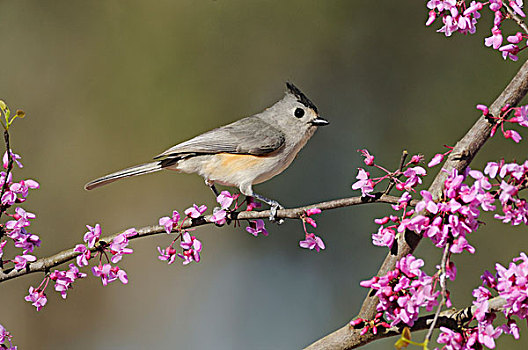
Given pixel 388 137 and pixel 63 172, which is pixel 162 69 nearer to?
pixel 63 172

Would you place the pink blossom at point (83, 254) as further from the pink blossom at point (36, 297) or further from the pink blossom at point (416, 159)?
the pink blossom at point (416, 159)

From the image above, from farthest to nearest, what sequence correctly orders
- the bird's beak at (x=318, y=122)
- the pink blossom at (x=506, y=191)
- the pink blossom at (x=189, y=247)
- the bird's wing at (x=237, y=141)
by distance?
1. the bird's beak at (x=318, y=122)
2. the bird's wing at (x=237, y=141)
3. the pink blossom at (x=189, y=247)
4. the pink blossom at (x=506, y=191)

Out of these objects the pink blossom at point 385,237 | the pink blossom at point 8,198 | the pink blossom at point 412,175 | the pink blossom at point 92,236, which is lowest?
the pink blossom at point 92,236

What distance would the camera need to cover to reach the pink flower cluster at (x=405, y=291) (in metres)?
1.11

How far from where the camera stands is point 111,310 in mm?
4070

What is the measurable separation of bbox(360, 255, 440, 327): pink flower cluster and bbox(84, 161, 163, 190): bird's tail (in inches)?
34.9

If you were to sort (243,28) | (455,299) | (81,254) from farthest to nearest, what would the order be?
1. (243,28)
2. (455,299)
3. (81,254)

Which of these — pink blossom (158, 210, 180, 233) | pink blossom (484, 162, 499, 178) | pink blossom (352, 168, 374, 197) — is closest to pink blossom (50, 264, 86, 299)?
pink blossom (158, 210, 180, 233)

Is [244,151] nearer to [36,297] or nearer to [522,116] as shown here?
[36,297]

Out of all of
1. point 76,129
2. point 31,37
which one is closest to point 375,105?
point 76,129

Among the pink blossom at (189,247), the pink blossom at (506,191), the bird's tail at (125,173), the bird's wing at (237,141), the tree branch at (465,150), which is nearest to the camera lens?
the pink blossom at (506,191)

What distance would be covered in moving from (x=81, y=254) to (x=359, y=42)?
3382 mm

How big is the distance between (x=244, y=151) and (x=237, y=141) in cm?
5

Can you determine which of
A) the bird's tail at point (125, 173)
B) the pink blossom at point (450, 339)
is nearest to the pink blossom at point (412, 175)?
the pink blossom at point (450, 339)
